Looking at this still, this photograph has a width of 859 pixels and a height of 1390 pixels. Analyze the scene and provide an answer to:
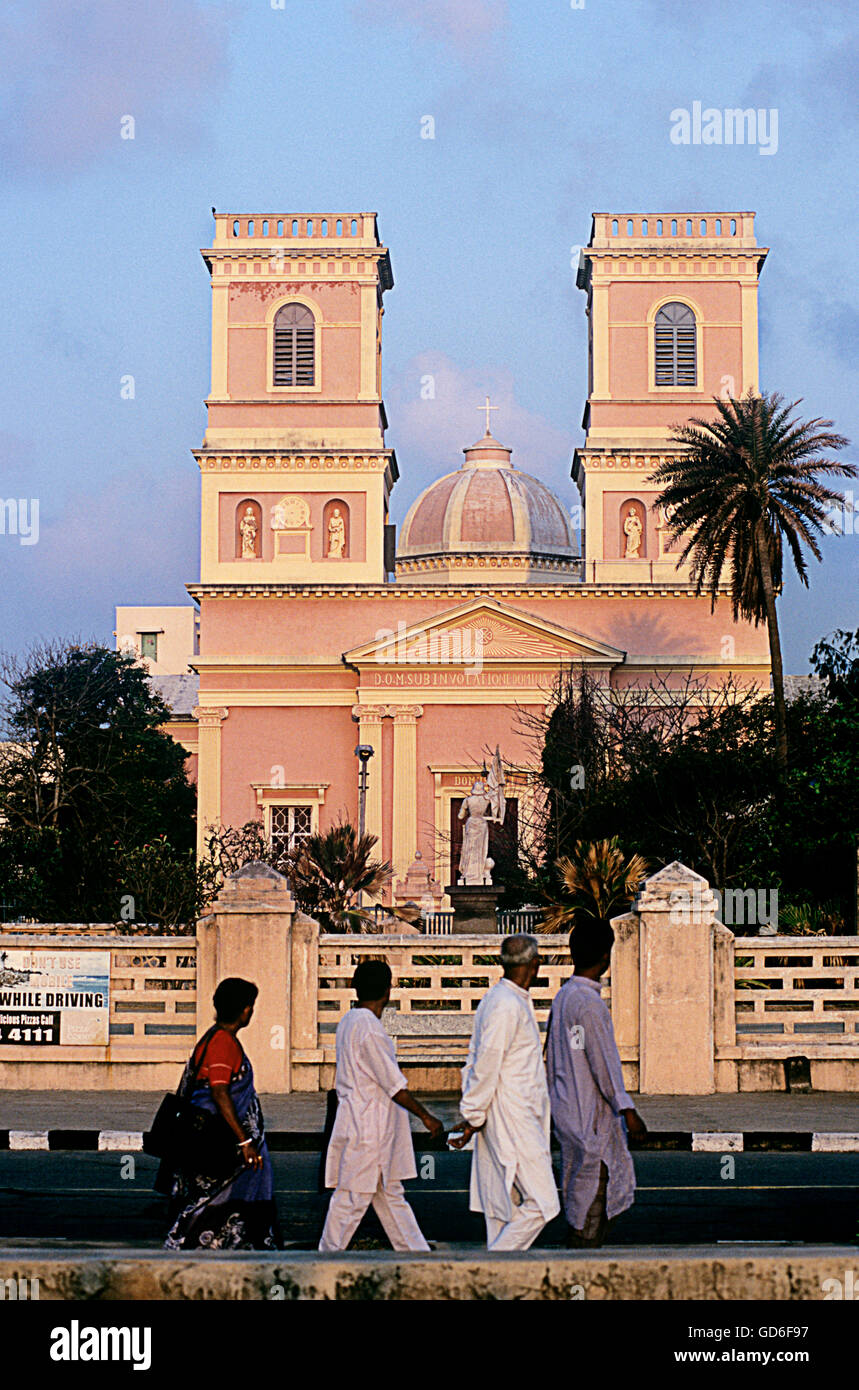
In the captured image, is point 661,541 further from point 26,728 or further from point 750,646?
point 26,728

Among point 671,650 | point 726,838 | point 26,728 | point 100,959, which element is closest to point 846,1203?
point 100,959

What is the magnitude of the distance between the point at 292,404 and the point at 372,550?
5.24 metres

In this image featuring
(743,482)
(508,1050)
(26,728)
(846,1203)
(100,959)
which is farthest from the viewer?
(26,728)

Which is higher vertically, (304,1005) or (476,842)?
(476,842)

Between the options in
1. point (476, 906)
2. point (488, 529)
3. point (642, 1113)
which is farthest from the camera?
point (488, 529)

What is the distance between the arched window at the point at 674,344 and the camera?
5475 centimetres

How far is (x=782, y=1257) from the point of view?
625 cm

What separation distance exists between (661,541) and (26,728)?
71.4ft

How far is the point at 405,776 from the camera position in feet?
170

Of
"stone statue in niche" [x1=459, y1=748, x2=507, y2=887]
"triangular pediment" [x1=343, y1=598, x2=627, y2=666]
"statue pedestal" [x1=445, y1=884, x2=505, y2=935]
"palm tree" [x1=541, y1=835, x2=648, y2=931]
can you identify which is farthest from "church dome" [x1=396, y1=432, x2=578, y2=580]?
"palm tree" [x1=541, y1=835, x2=648, y2=931]

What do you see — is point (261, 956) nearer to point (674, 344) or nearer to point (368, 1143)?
point (368, 1143)

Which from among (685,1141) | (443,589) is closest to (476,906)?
(685,1141)

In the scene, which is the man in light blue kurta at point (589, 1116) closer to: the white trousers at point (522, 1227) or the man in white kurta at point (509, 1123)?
the man in white kurta at point (509, 1123)
